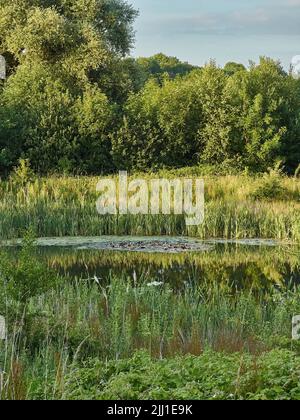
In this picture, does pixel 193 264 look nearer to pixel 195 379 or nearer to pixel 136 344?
pixel 136 344

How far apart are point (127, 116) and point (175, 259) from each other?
1144cm

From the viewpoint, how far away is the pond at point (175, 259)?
9.40 metres

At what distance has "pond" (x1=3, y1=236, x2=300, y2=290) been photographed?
30.8 ft

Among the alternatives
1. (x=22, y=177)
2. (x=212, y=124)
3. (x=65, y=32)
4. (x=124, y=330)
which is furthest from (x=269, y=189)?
(x=65, y=32)

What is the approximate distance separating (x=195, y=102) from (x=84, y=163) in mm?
3824

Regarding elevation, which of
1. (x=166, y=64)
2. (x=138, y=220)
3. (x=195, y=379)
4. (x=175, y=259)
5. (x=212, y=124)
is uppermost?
(x=166, y=64)

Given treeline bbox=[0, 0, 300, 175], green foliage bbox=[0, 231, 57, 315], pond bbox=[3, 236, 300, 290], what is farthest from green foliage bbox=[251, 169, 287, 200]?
green foliage bbox=[0, 231, 57, 315]

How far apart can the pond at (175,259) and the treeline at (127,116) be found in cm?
845

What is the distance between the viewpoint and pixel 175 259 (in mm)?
10930

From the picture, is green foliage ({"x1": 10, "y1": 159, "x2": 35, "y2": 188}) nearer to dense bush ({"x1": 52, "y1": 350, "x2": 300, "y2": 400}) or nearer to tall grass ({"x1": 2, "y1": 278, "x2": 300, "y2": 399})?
tall grass ({"x1": 2, "y1": 278, "x2": 300, "y2": 399})

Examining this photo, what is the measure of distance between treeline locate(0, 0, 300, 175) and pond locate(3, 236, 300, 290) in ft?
27.7

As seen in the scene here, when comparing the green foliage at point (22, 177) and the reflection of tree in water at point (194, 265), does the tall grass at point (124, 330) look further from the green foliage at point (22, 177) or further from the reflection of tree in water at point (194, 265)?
the green foliage at point (22, 177)

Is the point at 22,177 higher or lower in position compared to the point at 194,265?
higher

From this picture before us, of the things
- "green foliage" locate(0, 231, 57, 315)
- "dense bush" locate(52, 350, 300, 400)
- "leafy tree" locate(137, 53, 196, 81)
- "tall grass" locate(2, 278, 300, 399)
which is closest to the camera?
"dense bush" locate(52, 350, 300, 400)
